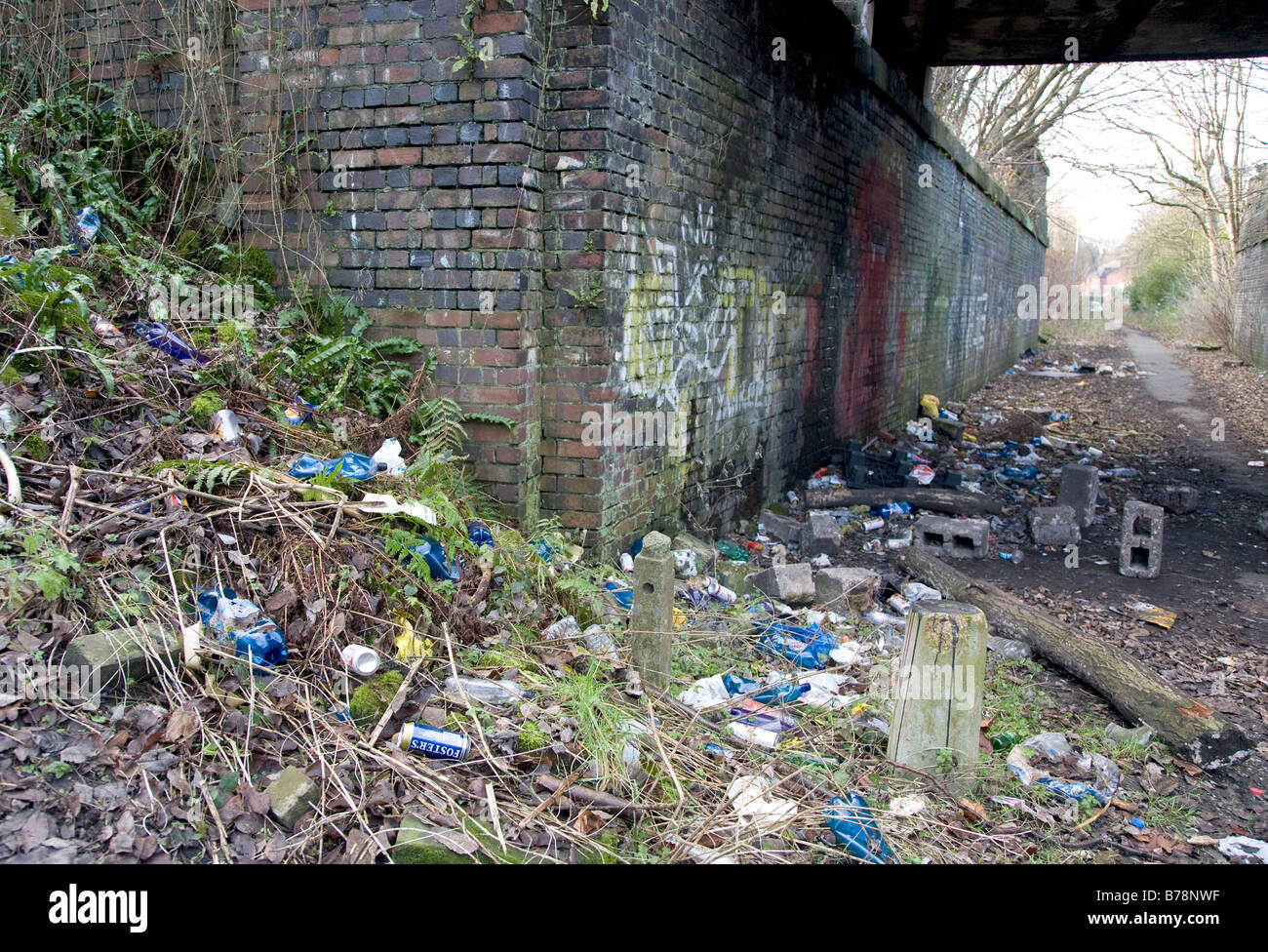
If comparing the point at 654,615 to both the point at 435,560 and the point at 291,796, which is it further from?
the point at 291,796

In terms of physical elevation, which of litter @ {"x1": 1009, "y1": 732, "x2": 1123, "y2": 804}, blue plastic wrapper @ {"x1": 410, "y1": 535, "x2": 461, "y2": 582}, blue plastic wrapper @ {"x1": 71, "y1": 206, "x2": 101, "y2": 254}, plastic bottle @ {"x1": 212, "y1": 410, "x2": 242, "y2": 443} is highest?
blue plastic wrapper @ {"x1": 71, "y1": 206, "x2": 101, "y2": 254}

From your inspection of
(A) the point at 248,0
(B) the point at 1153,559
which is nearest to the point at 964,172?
(B) the point at 1153,559

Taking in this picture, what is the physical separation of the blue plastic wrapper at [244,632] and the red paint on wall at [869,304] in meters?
6.81

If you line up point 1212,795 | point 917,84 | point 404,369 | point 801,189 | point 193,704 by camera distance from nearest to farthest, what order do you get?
point 193,704 < point 1212,795 < point 404,369 < point 801,189 < point 917,84

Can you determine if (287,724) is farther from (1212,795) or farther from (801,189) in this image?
(801,189)

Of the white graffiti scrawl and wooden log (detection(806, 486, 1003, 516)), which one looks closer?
the white graffiti scrawl

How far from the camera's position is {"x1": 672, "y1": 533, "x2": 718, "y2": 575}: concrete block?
17.5 feet

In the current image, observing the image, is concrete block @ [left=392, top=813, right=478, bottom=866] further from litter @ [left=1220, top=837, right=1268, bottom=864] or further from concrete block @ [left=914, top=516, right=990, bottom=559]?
concrete block @ [left=914, top=516, right=990, bottom=559]

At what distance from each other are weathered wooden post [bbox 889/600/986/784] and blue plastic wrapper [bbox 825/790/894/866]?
380mm

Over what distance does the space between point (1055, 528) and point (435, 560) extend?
5366 mm

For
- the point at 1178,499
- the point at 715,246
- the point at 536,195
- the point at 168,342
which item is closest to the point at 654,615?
the point at 536,195

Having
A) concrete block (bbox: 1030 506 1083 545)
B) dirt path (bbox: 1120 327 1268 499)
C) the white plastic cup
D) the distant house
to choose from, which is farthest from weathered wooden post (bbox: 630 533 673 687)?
the distant house

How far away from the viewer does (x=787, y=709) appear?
3809mm

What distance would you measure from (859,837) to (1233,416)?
607 inches
